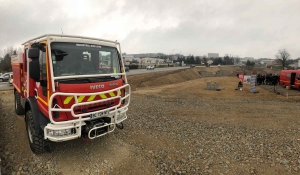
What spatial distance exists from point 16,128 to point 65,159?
3.44 meters

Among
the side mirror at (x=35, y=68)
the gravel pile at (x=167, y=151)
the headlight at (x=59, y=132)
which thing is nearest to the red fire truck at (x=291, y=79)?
the gravel pile at (x=167, y=151)

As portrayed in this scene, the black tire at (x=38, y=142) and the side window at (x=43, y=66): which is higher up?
the side window at (x=43, y=66)

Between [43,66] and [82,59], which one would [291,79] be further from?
[43,66]

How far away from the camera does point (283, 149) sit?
5547 millimetres

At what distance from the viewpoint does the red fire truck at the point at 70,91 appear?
4.11m

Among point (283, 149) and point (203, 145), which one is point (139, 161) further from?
point (283, 149)

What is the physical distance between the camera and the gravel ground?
14.9ft

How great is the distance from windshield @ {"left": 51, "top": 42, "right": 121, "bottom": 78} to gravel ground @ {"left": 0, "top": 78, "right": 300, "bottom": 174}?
86.9 inches

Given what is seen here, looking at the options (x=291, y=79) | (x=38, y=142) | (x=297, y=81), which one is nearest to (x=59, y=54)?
(x=38, y=142)

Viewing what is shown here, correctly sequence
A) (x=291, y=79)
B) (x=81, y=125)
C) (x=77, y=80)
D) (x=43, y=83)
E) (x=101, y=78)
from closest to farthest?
1. (x=81, y=125)
2. (x=77, y=80)
3. (x=43, y=83)
4. (x=101, y=78)
5. (x=291, y=79)

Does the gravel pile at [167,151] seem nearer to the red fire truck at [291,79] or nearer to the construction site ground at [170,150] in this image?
the construction site ground at [170,150]

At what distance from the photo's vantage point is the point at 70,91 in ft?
13.6

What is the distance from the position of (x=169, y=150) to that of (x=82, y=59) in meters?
3.46

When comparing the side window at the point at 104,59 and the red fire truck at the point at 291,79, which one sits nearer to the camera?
the side window at the point at 104,59
